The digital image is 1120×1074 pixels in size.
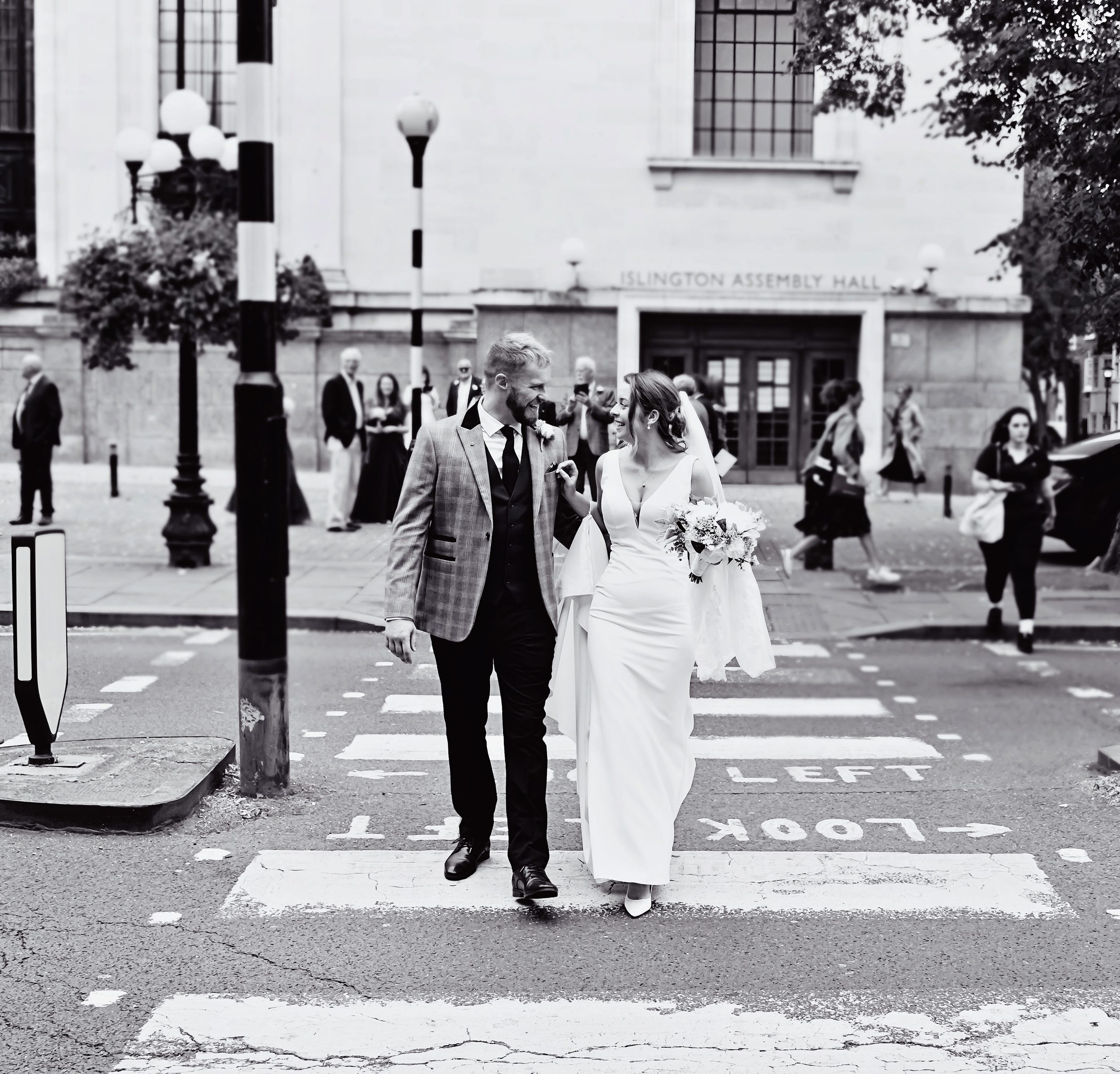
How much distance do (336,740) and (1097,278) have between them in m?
9.33

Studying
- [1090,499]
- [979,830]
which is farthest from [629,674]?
[1090,499]

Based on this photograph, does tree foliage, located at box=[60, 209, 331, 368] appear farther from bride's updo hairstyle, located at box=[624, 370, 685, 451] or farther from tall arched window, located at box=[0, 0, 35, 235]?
tall arched window, located at box=[0, 0, 35, 235]

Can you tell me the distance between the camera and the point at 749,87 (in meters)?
25.5

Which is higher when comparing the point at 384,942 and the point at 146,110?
the point at 146,110

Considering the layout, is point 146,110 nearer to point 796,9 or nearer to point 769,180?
point 769,180

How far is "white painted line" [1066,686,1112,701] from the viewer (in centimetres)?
993

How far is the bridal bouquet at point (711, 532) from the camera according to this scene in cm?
553

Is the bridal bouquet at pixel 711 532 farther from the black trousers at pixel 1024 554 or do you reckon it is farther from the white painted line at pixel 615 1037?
the black trousers at pixel 1024 554

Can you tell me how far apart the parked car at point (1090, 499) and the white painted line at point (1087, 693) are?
20.9 ft

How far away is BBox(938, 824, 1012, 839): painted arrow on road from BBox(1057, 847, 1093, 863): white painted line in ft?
0.99

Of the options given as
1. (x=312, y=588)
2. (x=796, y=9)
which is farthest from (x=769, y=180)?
(x=312, y=588)

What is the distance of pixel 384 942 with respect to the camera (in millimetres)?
4957

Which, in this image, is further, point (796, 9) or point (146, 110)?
point (146, 110)

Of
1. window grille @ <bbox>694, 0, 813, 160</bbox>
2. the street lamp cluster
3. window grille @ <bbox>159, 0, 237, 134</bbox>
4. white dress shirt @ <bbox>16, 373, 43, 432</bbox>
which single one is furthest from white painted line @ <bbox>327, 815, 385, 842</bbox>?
window grille @ <bbox>159, 0, 237, 134</bbox>
